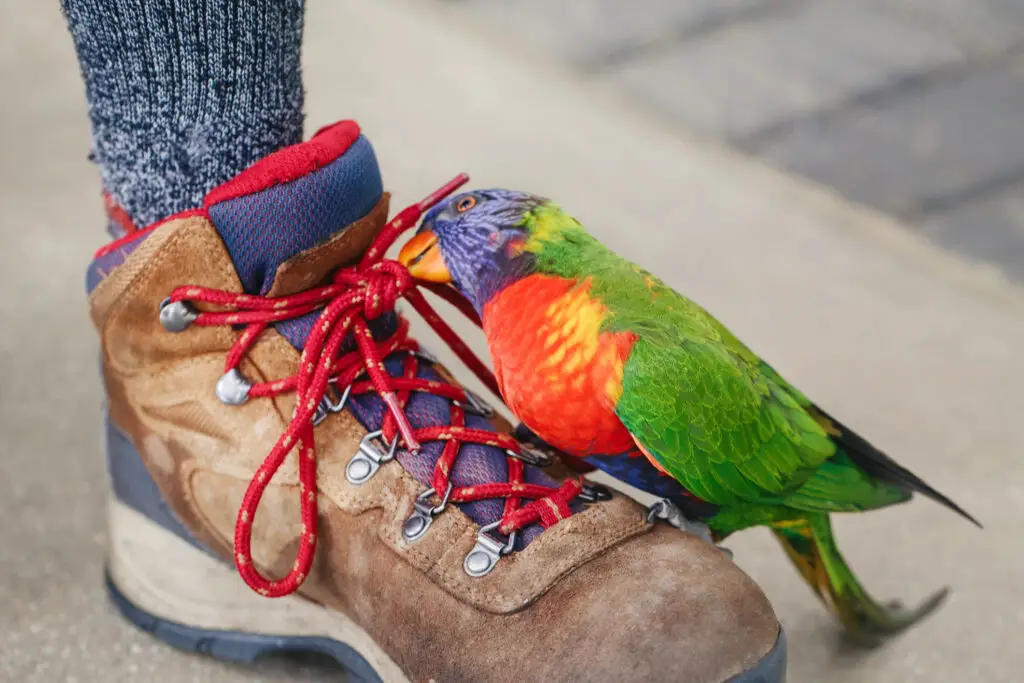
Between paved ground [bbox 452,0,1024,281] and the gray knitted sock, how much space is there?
35.9 inches

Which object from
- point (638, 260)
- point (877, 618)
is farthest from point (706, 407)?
point (638, 260)

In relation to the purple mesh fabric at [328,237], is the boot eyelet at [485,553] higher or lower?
lower

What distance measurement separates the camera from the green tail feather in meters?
0.58

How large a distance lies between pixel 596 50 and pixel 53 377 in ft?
3.20

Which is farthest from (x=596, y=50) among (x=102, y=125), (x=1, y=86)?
→ (x=102, y=125)

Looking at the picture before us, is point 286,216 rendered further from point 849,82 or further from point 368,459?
point 849,82

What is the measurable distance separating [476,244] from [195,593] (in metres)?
0.27

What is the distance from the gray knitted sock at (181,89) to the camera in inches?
20.9

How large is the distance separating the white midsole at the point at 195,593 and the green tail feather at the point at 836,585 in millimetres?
265

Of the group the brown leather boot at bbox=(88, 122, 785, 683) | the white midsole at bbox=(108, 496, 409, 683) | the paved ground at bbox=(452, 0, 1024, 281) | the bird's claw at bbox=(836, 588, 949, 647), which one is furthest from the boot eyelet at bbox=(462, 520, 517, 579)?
the paved ground at bbox=(452, 0, 1024, 281)

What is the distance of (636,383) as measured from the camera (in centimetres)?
48

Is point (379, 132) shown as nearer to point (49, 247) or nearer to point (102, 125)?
point (49, 247)

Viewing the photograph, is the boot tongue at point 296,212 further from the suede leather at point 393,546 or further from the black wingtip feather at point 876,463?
the black wingtip feather at point 876,463

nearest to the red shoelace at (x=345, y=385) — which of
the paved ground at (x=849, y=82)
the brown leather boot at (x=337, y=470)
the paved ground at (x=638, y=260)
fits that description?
the brown leather boot at (x=337, y=470)
